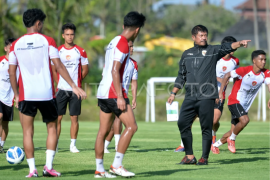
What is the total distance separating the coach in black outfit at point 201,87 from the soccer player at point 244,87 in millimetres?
1762

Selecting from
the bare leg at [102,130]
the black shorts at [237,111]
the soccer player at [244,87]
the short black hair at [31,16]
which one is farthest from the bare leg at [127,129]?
the black shorts at [237,111]

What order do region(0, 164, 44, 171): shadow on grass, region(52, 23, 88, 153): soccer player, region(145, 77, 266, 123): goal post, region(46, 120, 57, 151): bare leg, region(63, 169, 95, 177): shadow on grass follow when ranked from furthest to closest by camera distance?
region(145, 77, 266, 123): goal post, region(52, 23, 88, 153): soccer player, region(0, 164, 44, 171): shadow on grass, region(63, 169, 95, 177): shadow on grass, region(46, 120, 57, 151): bare leg

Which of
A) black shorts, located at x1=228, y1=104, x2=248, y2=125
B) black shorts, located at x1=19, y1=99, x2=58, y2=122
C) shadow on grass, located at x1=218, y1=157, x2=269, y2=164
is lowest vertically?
shadow on grass, located at x1=218, y1=157, x2=269, y2=164

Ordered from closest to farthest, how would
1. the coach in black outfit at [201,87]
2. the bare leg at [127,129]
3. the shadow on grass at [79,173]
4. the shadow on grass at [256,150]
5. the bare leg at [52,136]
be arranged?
the bare leg at [127,129] < the bare leg at [52,136] < the shadow on grass at [79,173] < the coach in black outfit at [201,87] < the shadow on grass at [256,150]

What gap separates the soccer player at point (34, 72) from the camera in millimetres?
6531

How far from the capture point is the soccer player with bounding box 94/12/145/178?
6438mm

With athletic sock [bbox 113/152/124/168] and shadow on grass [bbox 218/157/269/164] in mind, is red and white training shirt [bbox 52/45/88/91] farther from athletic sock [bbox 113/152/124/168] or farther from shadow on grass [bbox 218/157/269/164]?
athletic sock [bbox 113/152/124/168]

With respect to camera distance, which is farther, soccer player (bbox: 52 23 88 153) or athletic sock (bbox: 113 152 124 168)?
soccer player (bbox: 52 23 88 153)

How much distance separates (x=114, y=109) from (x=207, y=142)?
2463 mm

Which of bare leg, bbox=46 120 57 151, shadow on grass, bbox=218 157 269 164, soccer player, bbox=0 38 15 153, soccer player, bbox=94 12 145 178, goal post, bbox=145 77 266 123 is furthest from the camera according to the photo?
goal post, bbox=145 77 266 123

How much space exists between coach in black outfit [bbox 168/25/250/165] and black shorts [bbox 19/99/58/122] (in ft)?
8.94

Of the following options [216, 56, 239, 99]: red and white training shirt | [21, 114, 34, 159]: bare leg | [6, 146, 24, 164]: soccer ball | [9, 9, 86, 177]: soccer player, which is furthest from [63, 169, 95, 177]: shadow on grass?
[216, 56, 239, 99]: red and white training shirt

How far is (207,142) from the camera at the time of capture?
27.6 feet

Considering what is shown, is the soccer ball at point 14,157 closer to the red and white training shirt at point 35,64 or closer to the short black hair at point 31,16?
the red and white training shirt at point 35,64
